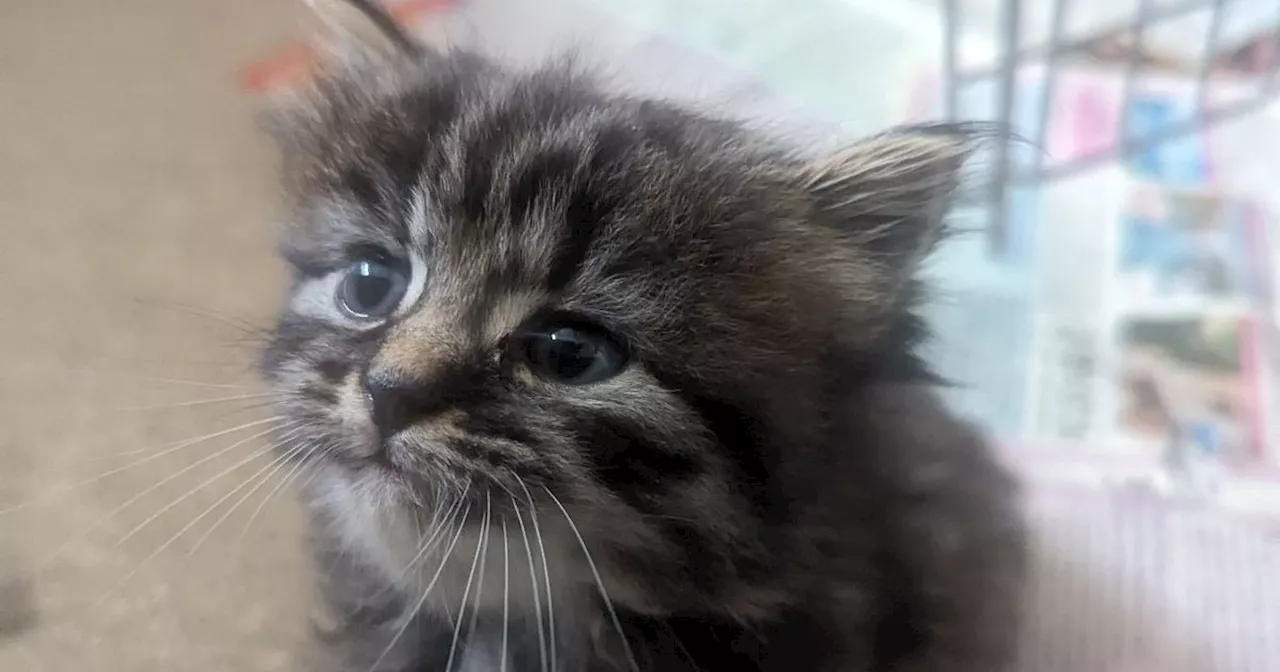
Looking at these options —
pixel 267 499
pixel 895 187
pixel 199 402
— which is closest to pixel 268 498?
pixel 267 499

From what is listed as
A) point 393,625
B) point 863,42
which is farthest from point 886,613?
point 863,42

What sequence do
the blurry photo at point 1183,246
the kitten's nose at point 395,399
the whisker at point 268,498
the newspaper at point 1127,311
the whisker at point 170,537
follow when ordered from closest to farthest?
1. the kitten's nose at point 395,399
2. the whisker at point 268,498
3. the whisker at point 170,537
4. the newspaper at point 1127,311
5. the blurry photo at point 1183,246

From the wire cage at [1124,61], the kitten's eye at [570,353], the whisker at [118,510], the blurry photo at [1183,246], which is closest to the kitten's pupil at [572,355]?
the kitten's eye at [570,353]

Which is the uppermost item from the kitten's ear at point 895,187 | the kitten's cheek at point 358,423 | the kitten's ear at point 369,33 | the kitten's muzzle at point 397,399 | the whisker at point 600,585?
the kitten's ear at point 369,33

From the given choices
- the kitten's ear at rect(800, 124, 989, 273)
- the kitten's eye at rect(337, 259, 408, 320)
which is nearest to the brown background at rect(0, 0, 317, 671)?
the kitten's eye at rect(337, 259, 408, 320)

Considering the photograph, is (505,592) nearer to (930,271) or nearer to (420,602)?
(420,602)

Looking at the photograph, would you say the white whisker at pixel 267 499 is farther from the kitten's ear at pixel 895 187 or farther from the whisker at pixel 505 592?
the kitten's ear at pixel 895 187

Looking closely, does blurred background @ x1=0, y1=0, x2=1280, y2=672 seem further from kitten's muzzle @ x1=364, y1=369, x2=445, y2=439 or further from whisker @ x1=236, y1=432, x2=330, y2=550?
kitten's muzzle @ x1=364, y1=369, x2=445, y2=439
